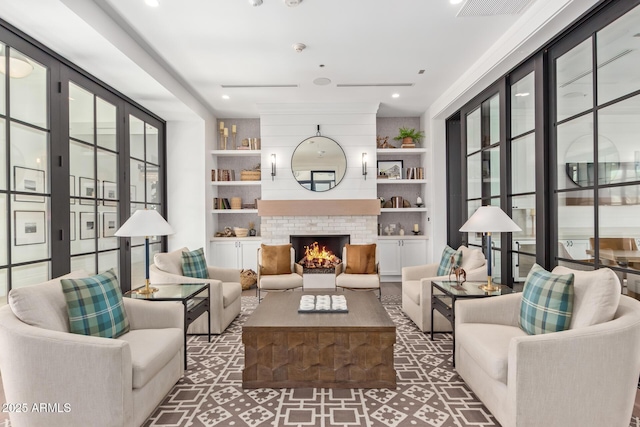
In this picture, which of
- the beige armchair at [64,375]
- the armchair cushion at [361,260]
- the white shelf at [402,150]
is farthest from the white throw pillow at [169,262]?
the white shelf at [402,150]

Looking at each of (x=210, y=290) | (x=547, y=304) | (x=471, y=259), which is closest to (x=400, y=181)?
(x=471, y=259)

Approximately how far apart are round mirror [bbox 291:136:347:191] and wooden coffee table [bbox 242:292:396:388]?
376cm

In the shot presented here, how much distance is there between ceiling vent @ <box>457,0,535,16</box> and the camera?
2.82 metres

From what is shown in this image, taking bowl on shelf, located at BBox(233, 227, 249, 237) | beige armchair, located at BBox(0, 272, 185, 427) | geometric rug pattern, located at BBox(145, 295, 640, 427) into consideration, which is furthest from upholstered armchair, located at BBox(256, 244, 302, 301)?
beige armchair, located at BBox(0, 272, 185, 427)

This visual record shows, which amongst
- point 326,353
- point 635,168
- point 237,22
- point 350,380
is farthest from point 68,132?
point 635,168

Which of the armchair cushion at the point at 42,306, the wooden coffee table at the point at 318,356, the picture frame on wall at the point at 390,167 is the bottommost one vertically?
the wooden coffee table at the point at 318,356

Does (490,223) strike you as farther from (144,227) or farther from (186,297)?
(144,227)

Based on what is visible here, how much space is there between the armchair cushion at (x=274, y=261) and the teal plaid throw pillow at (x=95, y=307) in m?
2.47

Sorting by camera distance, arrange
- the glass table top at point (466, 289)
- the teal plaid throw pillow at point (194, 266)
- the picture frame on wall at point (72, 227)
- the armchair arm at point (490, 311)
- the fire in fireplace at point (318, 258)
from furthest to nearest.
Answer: the fire in fireplace at point (318, 258), the teal plaid throw pillow at point (194, 266), the picture frame on wall at point (72, 227), the glass table top at point (466, 289), the armchair arm at point (490, 311)

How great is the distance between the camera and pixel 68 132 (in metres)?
3.46

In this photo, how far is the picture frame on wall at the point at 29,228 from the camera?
284 centimetres

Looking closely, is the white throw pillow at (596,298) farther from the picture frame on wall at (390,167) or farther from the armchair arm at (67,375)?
the picture frame on wall at (390,167)

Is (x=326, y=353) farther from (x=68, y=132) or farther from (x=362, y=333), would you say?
(x=68, y=132)

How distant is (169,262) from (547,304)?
10.9ft
